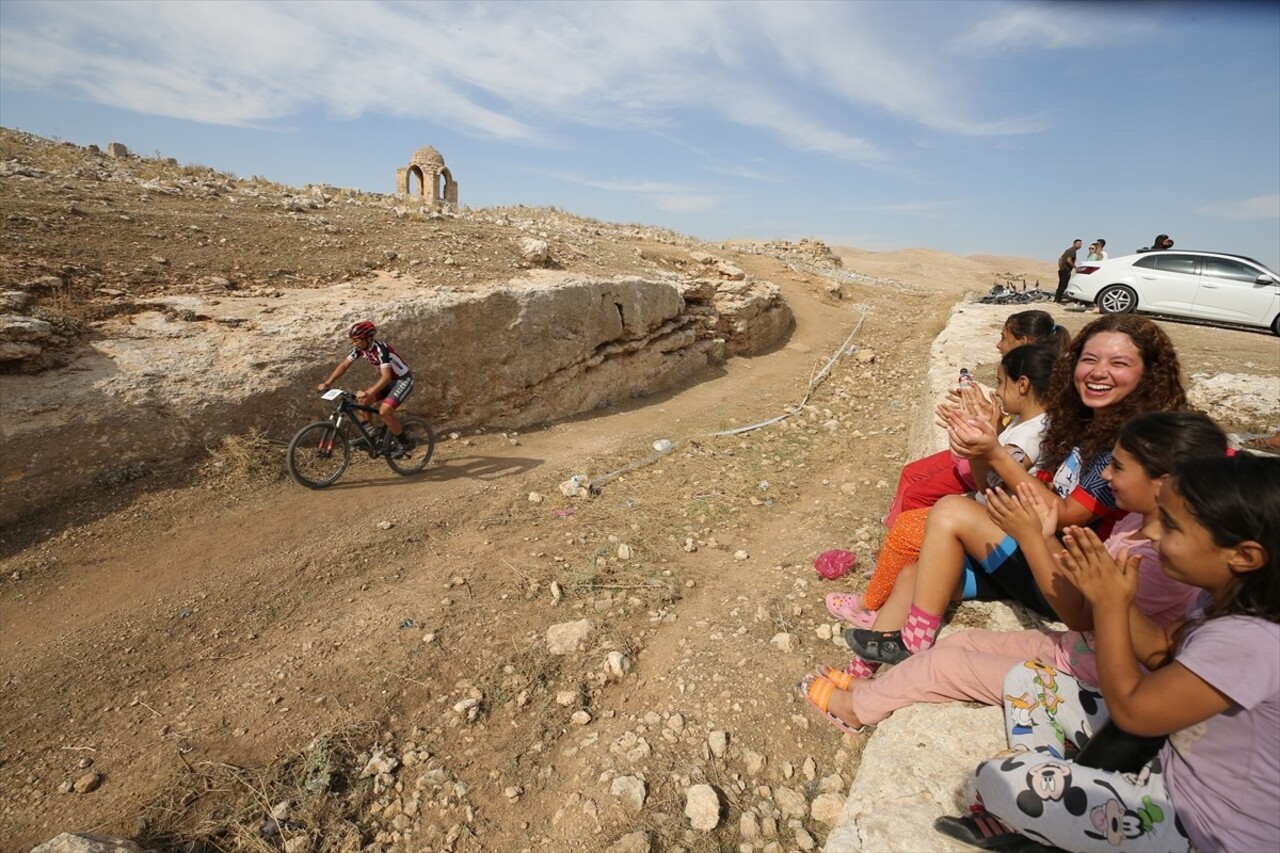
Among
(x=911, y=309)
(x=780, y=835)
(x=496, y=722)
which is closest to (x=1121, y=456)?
(x=780, y=835)

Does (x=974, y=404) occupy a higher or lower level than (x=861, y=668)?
higher

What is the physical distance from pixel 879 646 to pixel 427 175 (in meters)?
24.6

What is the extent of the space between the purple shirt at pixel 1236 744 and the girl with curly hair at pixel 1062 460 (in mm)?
1015

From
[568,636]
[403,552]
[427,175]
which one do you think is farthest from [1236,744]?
[427,175]

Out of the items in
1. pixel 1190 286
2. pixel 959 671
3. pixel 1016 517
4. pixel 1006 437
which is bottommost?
pixel 959 671

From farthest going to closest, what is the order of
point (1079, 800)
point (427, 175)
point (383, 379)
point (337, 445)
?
point (427, 175) < point (383, 379) < point (337, 445) < point (1079, 800)

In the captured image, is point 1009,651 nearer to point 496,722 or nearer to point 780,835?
point 780,835

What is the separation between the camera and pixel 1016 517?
2230 mm

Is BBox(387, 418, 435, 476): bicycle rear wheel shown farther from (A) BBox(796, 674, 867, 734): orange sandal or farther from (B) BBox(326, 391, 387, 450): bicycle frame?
(A) BBox(796, 674, 867, 734): orange sandal

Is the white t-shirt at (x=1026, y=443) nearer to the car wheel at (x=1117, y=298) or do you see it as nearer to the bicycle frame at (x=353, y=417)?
the bicycle frame at (x=353, y=417)

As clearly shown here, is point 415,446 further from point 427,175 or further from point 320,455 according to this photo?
point 427,175

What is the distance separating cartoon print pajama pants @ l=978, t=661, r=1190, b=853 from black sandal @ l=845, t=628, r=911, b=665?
879mm

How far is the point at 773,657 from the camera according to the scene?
10.7ft

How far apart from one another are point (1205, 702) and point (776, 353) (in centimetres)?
1124
